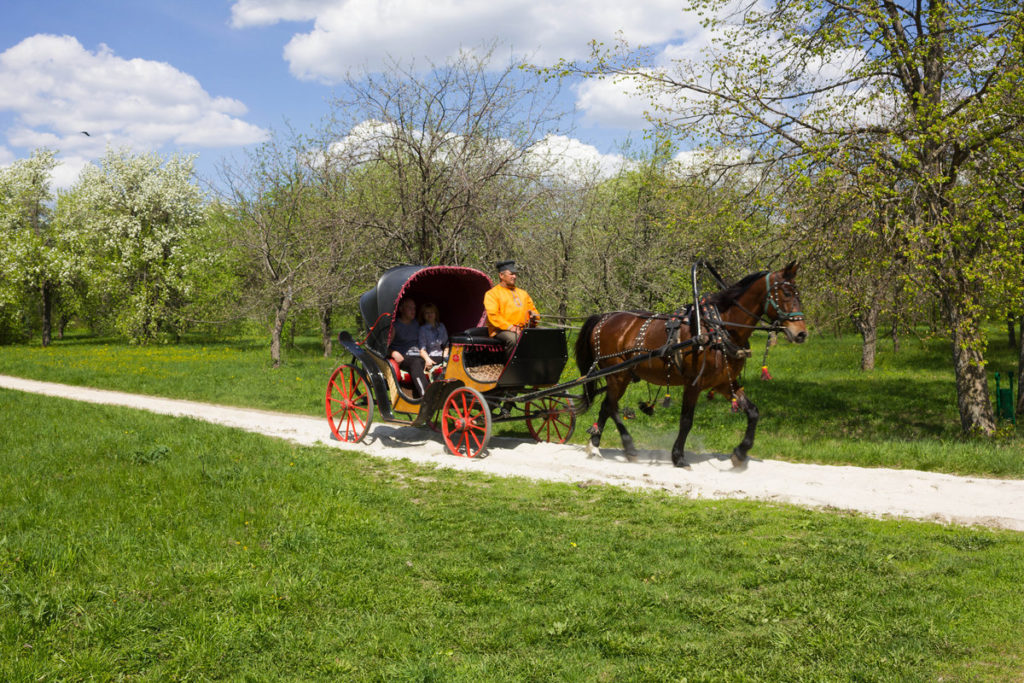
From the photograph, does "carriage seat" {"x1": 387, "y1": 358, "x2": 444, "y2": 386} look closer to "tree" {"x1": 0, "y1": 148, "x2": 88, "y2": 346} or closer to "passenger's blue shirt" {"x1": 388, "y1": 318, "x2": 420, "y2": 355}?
"passenger's blue shirt" {"x1": 388, "y1": 318, "x2": 420, "y2": 355}

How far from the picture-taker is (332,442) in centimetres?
1200

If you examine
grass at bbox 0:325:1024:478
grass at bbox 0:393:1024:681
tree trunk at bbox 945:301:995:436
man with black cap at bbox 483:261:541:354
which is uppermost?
man with black cap at bbox 483:261:541:354

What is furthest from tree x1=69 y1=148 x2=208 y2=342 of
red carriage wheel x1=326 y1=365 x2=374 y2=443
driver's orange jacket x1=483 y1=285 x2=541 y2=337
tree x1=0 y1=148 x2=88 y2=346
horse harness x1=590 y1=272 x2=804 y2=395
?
horse harness x1=590 y1=272 x2=804 y2=395

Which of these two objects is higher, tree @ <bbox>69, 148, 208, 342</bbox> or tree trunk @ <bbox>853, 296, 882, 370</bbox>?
tree @ <bbox>69, 148, 208, 342</bbox>

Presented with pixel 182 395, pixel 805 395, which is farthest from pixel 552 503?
pixel 182 395

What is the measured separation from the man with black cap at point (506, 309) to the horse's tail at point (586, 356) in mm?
974

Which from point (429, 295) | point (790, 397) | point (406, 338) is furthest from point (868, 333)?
point (406, 338)

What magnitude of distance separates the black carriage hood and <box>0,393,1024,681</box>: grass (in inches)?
142

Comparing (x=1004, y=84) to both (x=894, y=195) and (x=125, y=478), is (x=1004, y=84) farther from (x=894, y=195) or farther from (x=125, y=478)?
(x=125, y=478)

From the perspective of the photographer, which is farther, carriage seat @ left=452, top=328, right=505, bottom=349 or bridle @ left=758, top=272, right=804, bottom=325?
carriage seat @ left=452, top=328, right=505, bottom=349

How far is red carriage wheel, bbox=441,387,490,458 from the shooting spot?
10.5m

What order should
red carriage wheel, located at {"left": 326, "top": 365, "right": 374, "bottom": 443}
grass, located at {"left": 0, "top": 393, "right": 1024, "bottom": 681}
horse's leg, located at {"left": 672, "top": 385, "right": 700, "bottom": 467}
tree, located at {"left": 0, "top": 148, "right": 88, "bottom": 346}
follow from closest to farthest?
1. grass, located at {"left": 0, "top": 393, "right": 1024, "bottom": 681}
2. horse's leg, located at {"left": 672, "top": 385, "right": 700, "bottom": 467}
3. red carriage wheel, located at {"left": 326, "top": 365, "right": 374, "bottom": 443}
4. tree, located at {"left": 0, "top": 148, "right": 88, "bottom": 346}

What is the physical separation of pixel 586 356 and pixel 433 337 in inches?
94.7

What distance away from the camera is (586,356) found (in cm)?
1106
